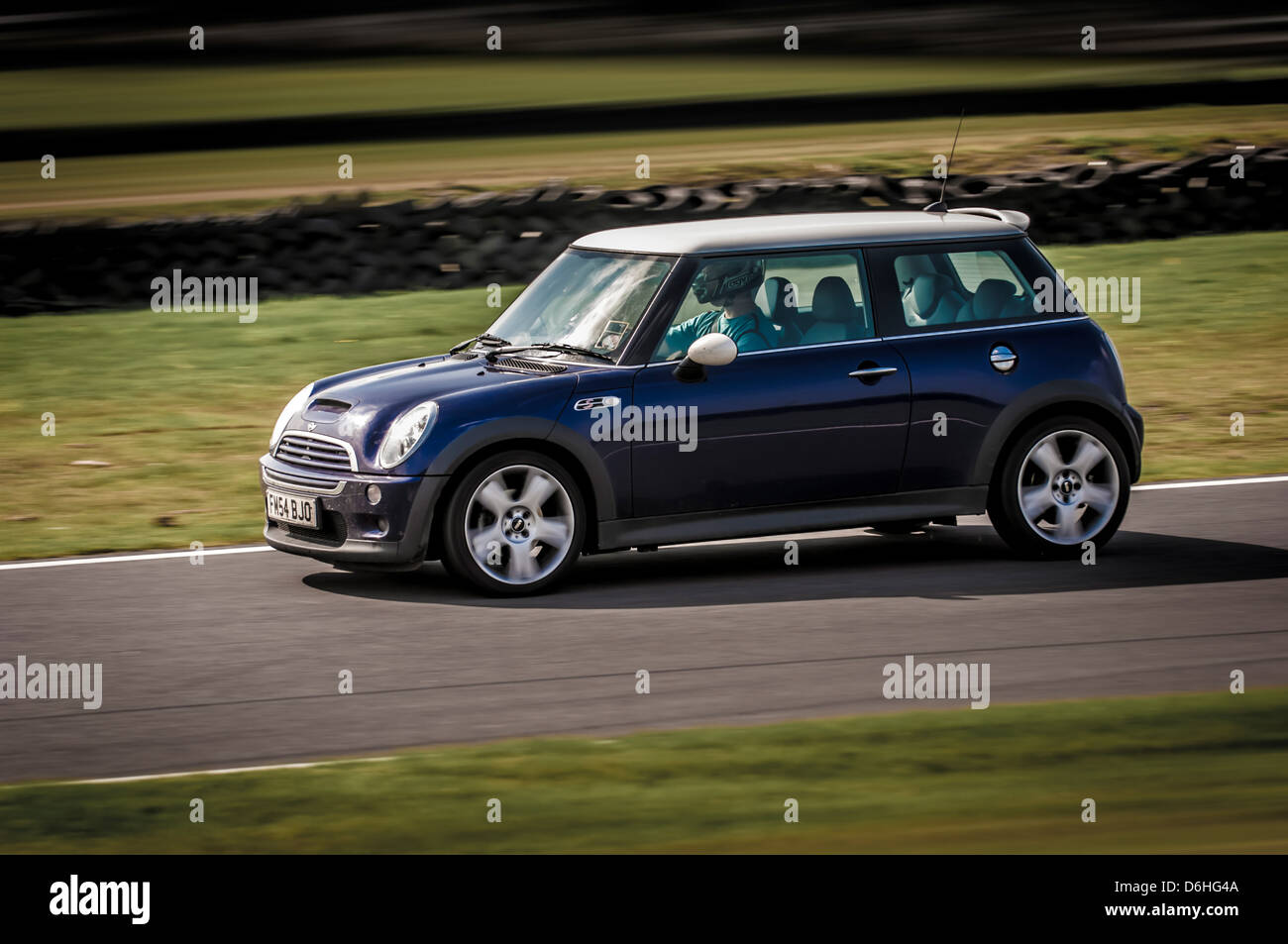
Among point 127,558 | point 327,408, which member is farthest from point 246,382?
point 327,408

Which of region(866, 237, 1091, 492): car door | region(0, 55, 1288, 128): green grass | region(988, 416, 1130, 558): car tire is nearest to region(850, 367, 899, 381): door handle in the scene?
region(866, 237, 1091, 492): car door

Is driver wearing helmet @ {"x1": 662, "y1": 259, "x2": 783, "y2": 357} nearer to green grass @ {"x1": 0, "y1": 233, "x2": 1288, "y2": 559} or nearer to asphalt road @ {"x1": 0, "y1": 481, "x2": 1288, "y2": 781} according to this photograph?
asphalt road @ {"x1": 0, "y1": 481, "x2": 1288, "y2": 781}

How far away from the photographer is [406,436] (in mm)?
9430

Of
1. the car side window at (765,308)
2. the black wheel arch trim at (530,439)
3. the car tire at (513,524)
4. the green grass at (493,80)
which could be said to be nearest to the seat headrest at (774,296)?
the car side window at (765,308)

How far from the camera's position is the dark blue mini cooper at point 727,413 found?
9.52 metres

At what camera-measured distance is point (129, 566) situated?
35.3 feet

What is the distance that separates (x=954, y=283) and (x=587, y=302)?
72.6 inches

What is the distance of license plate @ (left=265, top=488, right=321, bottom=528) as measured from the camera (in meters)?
9.68

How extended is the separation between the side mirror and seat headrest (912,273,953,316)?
1.13m

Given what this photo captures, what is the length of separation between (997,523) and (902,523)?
2.96 feet

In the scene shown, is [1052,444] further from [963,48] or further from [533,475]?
[963,48]

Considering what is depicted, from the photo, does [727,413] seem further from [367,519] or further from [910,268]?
[367,519]

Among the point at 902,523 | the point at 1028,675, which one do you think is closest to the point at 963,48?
the point at 902,523
